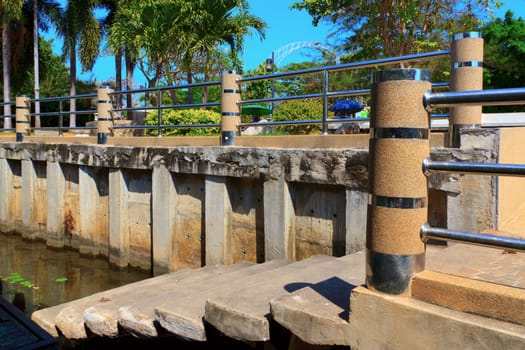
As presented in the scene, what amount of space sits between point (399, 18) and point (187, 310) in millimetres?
16165

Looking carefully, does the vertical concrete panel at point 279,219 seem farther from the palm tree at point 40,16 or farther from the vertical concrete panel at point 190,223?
the palm tree at point 40,16

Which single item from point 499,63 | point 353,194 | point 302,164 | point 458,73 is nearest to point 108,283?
point 302,164

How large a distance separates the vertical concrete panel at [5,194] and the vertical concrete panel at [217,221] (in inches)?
262

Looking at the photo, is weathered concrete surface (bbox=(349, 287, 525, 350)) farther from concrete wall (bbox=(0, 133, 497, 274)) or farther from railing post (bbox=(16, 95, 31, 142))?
railing post (bbox=(16, 95, 31, 142))

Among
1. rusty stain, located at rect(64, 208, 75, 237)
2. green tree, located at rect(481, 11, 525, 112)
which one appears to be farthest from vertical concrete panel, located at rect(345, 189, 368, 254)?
green tree, located at rect(481, 11, 525, 112)

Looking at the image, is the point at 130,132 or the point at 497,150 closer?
the point at 497,150

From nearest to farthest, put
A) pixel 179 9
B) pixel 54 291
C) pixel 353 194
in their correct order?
pixel 353 194, pixel 54 291, pixel 179 9

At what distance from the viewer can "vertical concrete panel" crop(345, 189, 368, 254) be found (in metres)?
5.27

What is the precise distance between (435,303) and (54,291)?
7093 millimetres

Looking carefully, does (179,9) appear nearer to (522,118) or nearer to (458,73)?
(522,118)

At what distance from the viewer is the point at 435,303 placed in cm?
235

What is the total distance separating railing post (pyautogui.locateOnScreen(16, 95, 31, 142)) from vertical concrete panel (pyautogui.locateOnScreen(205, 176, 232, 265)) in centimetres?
697

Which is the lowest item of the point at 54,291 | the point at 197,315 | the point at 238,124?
the point at 54,291

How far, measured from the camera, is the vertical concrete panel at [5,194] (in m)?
11.6
